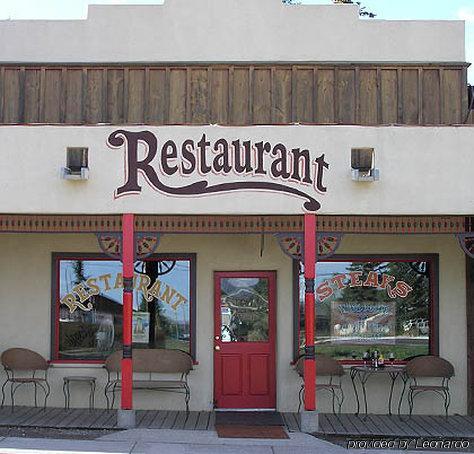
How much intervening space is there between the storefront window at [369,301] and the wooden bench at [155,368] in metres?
2.22

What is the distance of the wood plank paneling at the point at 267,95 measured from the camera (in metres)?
13.0

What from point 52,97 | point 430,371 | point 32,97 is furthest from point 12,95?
point 430,371

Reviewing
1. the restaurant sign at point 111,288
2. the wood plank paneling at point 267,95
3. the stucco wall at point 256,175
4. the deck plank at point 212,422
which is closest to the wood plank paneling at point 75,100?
the wood plank paneling at point 267,95

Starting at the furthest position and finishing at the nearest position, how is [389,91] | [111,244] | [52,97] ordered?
[52,97] → [389,91] → [111,244]

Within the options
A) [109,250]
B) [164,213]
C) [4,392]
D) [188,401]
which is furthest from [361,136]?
[4,392]

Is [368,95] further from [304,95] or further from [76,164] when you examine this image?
[76,164]

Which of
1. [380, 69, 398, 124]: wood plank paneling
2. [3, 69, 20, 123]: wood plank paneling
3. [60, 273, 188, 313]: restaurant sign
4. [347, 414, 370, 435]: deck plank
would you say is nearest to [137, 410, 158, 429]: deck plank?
[60, 273, 188, 313]: restaurant sign

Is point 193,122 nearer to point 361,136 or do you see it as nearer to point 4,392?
point 361,136

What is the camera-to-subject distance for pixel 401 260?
13156 mm

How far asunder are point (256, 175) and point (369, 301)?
10.9ft

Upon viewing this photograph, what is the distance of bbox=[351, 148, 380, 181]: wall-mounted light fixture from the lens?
1111cm

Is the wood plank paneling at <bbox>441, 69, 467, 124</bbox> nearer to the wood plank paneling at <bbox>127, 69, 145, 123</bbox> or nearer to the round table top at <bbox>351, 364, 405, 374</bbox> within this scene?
the round table top at <bbox>351, 364, 405, 374</bbox>

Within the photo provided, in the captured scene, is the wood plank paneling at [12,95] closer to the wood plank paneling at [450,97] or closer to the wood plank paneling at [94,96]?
the wood plank paneling at [94,96]

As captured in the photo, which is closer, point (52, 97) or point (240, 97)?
point (240, 97)
